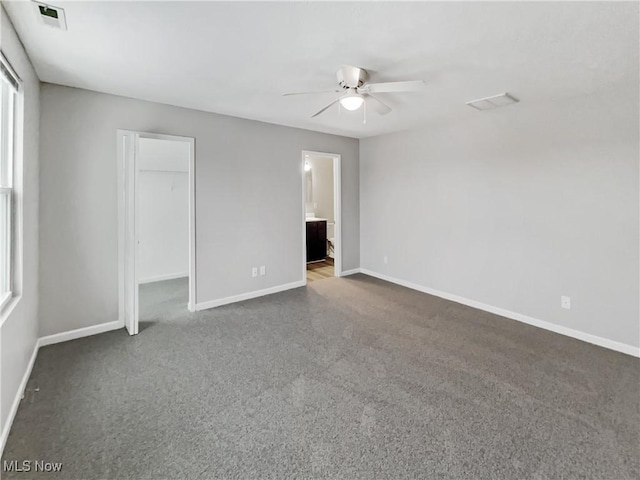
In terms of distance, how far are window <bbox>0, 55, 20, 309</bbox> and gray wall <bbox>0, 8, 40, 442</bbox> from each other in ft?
0.18

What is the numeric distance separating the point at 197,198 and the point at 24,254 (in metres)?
1.70

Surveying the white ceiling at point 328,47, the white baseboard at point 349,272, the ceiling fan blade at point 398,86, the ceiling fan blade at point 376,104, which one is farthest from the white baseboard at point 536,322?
the ceiling fan blade at point 398,86

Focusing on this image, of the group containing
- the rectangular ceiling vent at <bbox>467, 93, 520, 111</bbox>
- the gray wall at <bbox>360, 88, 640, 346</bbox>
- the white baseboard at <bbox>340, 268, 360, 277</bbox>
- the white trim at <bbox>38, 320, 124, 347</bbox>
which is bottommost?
the white trim at <bbox>38, 320, 124, 347</bbox>

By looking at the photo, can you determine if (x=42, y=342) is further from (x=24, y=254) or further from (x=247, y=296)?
(x=247, y=296)

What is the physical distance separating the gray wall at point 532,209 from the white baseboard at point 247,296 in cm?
176

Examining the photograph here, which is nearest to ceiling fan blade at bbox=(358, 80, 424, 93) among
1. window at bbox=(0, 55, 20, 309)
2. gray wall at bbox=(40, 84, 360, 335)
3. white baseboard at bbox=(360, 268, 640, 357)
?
gray wall at bbox=(40, 84, 360, 335)

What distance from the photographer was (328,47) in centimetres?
210

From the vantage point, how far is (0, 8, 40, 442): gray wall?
1836 mm

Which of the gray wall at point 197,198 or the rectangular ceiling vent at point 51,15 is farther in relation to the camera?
the gray wall at point 197,198

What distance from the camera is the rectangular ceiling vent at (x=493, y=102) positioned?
307cm

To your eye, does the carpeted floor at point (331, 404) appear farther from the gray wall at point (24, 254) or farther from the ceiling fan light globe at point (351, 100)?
the ceiling fan light globe at point (351, 100)

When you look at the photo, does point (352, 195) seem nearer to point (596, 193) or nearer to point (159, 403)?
point (596, 193)

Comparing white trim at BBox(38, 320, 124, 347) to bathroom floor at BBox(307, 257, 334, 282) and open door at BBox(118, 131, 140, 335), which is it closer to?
open door at BBox(118, 131, 140, 335)

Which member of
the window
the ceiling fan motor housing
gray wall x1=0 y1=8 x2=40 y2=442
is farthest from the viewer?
the ceiling fan motor housing
